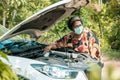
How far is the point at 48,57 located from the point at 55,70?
14.7 inches

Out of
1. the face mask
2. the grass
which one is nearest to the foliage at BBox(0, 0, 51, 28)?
the grass

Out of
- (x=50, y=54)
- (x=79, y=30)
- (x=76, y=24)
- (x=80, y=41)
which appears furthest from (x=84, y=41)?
(x=50, y=54)

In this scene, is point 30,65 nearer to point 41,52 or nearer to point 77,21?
point 41,52

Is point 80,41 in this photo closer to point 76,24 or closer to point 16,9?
point 76,24

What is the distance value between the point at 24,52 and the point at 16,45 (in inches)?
11.6

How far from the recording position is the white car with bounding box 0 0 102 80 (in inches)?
190

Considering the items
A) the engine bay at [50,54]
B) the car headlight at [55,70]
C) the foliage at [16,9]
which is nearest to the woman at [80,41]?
the engine bay at [50,54]

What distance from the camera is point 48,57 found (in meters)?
5.24

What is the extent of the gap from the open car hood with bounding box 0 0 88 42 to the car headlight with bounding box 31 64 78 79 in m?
0.52

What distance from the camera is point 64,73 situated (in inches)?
194

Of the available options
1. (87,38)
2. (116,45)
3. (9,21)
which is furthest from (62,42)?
(116,45)

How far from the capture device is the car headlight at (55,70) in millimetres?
4862

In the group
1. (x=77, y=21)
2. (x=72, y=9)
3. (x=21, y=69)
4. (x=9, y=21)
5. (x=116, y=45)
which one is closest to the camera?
(x=21, y=69)

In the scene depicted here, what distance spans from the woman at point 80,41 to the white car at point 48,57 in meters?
0.13
